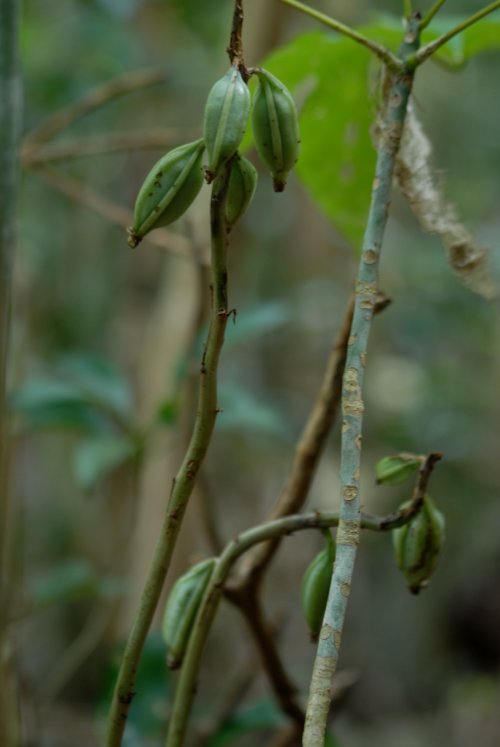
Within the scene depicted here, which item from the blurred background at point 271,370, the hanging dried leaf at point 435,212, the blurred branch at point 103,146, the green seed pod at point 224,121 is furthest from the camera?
the blurred background at point 271,370

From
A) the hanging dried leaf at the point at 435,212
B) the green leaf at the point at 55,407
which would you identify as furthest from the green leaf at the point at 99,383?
the hanging dried leaf at the point at 435,212

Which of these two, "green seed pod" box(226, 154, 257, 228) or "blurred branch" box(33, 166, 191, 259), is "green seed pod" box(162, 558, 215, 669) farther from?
"blurred branch" box(33, 166, 191, 259)

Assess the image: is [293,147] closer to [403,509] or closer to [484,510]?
[403,509]

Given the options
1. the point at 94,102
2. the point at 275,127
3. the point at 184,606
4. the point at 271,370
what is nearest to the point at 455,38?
the point at 275,127

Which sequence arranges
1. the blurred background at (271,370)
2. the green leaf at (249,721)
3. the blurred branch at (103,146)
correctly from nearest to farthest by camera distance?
the green leaf at (249,721), the blurred branch at (103,146), the blurred background at (271,370)

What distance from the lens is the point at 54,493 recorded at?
2.34m

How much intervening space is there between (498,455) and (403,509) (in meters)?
2.39

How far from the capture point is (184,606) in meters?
0.38

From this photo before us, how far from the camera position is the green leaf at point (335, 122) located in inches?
19.4

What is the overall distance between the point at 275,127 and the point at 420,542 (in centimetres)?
17

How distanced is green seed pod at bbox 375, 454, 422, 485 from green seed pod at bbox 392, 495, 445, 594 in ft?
0.04

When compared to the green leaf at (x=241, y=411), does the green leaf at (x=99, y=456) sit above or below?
below

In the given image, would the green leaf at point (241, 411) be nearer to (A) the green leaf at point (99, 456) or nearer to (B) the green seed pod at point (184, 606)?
(A) the green leaf at point (99, 456)

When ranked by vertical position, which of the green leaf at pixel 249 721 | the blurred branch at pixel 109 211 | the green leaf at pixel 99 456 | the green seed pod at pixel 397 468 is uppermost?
the blurred branch at pixel 109 211
